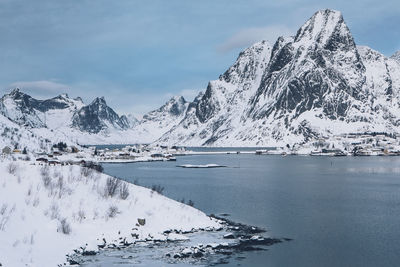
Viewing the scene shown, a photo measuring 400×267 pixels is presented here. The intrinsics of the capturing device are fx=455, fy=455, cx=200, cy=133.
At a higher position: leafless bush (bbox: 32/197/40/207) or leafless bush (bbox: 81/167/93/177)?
leafless bush (bbox: 81/167/93/177)

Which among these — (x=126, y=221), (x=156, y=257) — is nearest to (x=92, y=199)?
(x=126, y=221)

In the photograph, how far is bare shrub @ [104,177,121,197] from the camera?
4683cm

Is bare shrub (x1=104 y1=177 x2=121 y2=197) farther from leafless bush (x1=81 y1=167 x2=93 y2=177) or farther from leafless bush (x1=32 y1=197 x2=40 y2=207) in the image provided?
leafless bush (x1=32 y1=197 x2=40 y2=207)

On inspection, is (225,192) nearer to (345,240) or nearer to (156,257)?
(345,240)

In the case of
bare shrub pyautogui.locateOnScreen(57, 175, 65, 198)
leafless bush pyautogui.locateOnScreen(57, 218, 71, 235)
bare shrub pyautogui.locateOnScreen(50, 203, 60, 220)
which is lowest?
leafless bush pyautogui.locateOnScreen(57, 218, 71, 235)

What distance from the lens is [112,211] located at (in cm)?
4325

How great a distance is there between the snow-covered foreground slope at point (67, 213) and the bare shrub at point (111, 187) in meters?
0.11

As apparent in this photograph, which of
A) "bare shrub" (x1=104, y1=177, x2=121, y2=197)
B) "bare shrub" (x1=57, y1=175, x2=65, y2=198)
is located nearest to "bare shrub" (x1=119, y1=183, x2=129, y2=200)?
"bare shrub" (x1=104, y1=177, x2=121, y2=197)

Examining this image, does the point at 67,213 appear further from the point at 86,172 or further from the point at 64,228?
the point at 86,172

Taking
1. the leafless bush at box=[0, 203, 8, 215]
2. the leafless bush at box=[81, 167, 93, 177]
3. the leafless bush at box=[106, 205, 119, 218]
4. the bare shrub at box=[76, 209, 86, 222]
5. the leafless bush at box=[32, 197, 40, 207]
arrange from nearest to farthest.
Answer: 1. the leafless bush at box=[0, 203, 8, 215]
2. the leafless bush at box=[32, 197, 40, 207]
3. the bare shrub at box=[76, 209, 86, 222]
4. the leafless bush at box=[106, 205, 119, 218]
5. the leafless bush at box=[81, 167, 93, 177]

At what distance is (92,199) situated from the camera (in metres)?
44.7

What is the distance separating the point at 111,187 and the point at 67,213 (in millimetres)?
7472

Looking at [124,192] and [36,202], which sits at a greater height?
[124,192]

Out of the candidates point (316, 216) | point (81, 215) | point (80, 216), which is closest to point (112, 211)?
point (81, 215)
